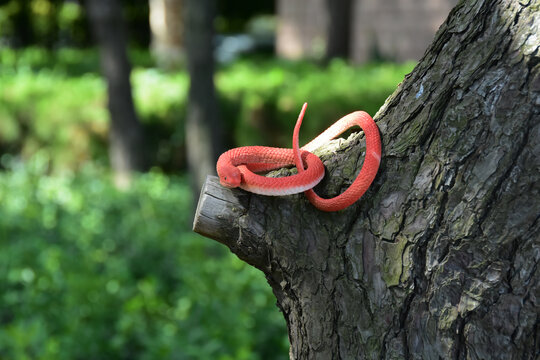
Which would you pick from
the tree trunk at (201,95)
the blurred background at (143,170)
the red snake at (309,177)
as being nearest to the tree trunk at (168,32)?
the blurred background at (143,170)

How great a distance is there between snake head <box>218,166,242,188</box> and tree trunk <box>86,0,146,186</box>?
19.4 feet

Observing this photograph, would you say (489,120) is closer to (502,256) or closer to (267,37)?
(502,256)

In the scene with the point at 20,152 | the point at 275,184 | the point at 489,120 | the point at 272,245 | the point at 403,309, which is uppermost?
the point at 489,120

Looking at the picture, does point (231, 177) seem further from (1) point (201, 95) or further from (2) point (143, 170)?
(2) point (143, 170)

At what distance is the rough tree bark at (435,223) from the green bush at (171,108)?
5328 millimetres

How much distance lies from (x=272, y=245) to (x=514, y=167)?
0.59m

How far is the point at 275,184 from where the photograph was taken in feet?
4.62

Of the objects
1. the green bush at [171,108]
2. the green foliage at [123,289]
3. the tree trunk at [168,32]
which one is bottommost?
the green foliage at [123,289]

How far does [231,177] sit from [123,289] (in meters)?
2.96

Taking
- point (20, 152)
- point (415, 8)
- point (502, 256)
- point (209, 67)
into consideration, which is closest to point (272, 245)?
point (502, 256)

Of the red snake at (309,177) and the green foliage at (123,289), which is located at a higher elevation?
the red snake at (309,177)

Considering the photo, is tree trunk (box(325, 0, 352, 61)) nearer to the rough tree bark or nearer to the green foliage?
the green foliage

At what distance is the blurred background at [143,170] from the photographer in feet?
12.1

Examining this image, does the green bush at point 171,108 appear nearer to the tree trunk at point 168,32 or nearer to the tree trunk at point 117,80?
the tree trunk at point 168,32
